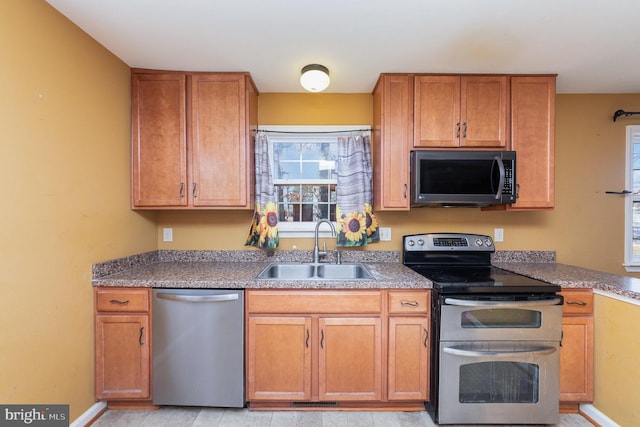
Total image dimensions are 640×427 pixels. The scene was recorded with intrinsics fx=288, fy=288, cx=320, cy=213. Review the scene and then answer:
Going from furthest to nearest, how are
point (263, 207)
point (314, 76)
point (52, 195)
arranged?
point (263, 207) < point (314, 76) < point (52, 195)

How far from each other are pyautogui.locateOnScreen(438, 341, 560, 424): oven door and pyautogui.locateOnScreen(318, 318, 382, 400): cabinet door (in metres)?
0.40

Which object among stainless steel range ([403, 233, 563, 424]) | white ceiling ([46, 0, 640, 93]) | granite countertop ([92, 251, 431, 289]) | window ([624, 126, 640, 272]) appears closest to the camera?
white ceiling ([46, 0, 640, 93])

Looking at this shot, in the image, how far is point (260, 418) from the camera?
182cm

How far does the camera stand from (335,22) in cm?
162

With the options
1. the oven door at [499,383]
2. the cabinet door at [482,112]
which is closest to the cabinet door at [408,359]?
the oven door at [499,383]

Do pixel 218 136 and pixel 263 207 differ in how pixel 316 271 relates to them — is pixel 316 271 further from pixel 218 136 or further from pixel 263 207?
pixel 218 136

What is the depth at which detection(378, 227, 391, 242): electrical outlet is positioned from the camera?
2.48 m

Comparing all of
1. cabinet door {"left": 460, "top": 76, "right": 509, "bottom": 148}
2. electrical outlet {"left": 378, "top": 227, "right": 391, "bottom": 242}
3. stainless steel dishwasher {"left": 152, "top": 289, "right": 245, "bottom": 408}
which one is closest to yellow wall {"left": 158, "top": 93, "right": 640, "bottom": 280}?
electrical outlet {"left": 378, "top": 227, "right": 391, "bottom": 242}

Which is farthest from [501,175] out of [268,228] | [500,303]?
[268,228]

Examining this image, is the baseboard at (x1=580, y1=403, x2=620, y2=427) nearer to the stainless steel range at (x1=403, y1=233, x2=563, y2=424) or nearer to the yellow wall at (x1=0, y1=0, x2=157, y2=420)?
the stainless steel range at (x1=403, y1=233, x2=563, y2=424)

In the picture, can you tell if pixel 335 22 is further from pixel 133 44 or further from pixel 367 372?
pixel 367 372

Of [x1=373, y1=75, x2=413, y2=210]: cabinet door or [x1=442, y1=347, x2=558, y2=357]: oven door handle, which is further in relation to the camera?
[x1=373, y1=75, x2=413, y2=210]: cabinet door

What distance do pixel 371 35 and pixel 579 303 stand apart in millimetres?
2131

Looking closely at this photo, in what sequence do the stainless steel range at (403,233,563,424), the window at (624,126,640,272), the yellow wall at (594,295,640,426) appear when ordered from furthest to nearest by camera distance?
the window at (624,126,640,272) < the stainless steel range at (403,233,563,424) < the yellow wall at (594,295,640,426)
